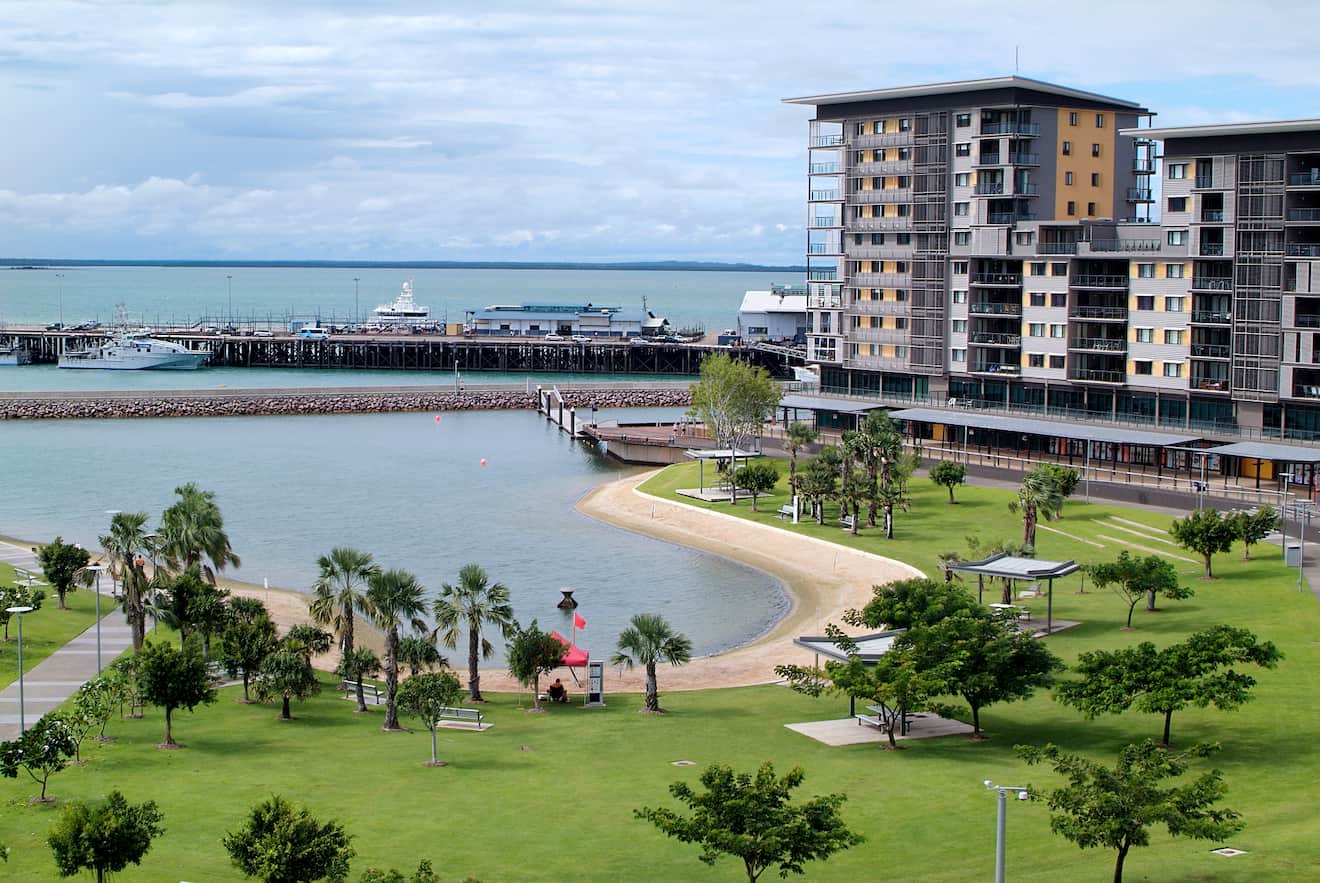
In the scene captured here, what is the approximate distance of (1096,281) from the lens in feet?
343

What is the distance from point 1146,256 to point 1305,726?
59.1 metres

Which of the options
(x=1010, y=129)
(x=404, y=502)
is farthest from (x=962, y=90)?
(x=404, y=502)

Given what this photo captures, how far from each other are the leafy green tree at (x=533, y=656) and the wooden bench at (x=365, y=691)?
479 cm

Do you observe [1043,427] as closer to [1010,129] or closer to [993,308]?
[993,308]

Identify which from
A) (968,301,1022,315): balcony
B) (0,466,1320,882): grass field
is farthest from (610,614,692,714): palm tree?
(968,301,1022,315): balcony

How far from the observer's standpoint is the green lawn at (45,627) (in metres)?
55.5

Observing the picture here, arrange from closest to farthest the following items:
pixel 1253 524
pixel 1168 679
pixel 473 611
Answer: pixel 1168 679, pixel 473 611, pixel 1253 524

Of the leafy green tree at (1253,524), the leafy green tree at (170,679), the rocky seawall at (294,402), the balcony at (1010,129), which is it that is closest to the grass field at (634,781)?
the leafy green tree at (170,679)

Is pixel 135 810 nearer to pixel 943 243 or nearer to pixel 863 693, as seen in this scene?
pixel 863 693

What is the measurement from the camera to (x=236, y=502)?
10356cm

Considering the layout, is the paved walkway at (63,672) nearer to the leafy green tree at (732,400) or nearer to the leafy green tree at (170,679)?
the leafy green tree at (170,679)

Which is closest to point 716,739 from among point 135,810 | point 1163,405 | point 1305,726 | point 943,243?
point 1305,726

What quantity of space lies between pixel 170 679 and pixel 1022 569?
33404 mm

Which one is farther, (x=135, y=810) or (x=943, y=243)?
(x=943, y=243)
